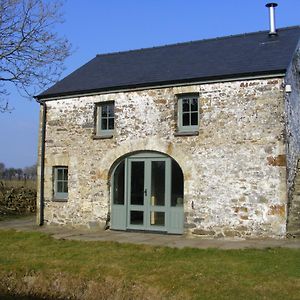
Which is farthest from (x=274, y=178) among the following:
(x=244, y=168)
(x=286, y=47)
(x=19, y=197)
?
(x=19, y=197)

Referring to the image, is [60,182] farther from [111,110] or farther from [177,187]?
[177,187]

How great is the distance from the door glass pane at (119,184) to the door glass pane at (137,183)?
0.41m

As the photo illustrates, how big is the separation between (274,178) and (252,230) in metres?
1.60

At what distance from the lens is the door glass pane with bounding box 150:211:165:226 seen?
14789 mm

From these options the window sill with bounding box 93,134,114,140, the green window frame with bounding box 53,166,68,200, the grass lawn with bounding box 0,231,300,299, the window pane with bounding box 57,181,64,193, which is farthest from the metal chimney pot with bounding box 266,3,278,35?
the window pane with bounding box 57,181,64,193

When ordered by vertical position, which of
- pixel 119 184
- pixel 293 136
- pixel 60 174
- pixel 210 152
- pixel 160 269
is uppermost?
pixel 293 136

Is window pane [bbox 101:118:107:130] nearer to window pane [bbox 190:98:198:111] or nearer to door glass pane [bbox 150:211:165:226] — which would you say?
window pane [bbox 190:98:198:111]

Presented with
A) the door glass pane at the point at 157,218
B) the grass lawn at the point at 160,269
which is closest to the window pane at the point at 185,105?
the door glass pane at the point at 157,218

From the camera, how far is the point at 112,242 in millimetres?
12797

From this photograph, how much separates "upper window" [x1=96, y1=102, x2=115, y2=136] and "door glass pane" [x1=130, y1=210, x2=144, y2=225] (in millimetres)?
2825

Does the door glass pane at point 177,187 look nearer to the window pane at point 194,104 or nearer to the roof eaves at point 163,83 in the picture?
the window pane at point 194,104

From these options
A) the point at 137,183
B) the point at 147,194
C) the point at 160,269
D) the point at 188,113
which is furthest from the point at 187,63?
the point at 160,269

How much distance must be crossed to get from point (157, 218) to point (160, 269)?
201 inches

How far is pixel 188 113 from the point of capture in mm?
14688
